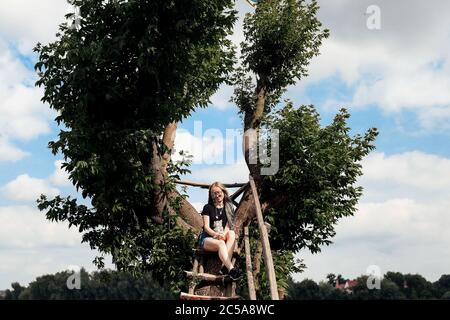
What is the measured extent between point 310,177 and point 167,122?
17.1ft

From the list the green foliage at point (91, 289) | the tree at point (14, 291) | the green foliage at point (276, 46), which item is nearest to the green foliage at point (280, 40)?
the green foliage at point (276, 46)

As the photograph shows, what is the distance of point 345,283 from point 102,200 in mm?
119609

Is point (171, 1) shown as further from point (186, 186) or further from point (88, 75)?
point (186, 186)

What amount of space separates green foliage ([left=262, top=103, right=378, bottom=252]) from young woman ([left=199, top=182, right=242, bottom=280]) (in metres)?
5.07

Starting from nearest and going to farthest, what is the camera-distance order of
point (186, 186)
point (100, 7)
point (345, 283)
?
point (100, 7)
point (186, 186)
point (345, 283)

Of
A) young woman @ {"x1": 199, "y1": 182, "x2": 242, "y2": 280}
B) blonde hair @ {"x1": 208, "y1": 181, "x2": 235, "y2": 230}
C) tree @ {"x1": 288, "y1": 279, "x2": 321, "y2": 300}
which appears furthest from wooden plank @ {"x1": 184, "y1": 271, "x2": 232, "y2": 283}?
tree @ {"x1": 288, "y1": 279, "x2": 321, "y2": 300}

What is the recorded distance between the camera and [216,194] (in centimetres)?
1187

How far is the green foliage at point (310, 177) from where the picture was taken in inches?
672

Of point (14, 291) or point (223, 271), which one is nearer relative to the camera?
point (223, 271)

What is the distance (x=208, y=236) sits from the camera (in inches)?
463

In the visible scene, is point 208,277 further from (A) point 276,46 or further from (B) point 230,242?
(A) point 276,46

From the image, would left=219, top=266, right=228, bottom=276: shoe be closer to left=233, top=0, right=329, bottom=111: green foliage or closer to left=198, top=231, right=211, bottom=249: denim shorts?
left=198, top=231, right=211, bottom=249: denim shorts

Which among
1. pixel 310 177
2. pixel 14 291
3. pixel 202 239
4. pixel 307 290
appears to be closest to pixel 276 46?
pixel 310 177
